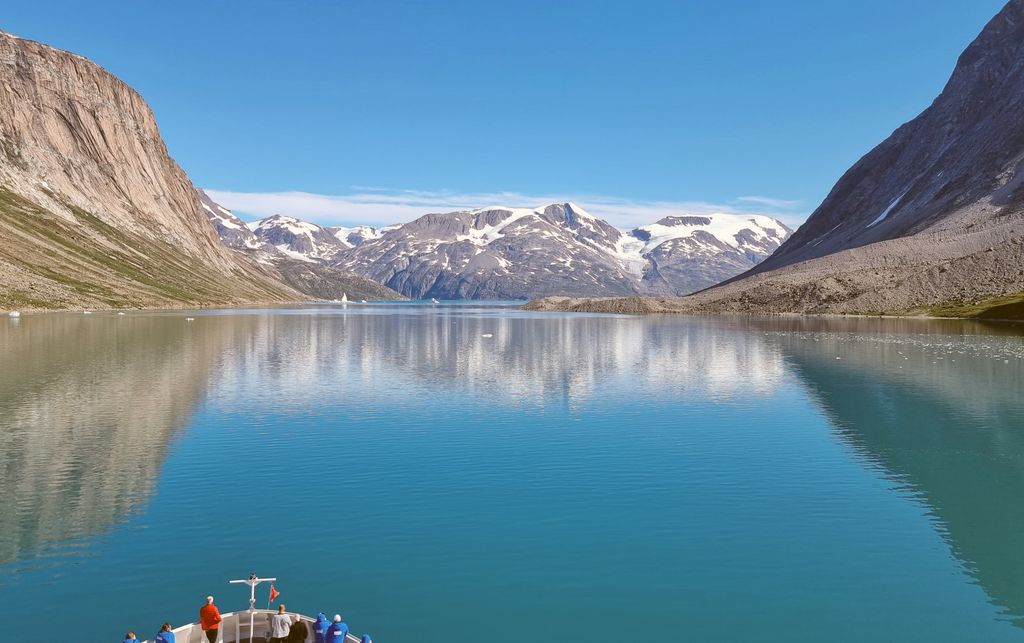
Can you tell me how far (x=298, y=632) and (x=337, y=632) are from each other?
1676 mm

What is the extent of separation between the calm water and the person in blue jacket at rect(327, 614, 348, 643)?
2.34 metres

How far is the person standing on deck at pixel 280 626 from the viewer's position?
22750 millimetres

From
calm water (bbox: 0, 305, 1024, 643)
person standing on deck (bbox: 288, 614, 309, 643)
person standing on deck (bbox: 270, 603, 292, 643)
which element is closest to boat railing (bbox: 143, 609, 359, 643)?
person standing on deck (bbox: 288, 614, 309, 643)

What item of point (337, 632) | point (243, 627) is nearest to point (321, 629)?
point (337, 632)

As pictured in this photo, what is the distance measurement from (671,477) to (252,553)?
22.7 meters

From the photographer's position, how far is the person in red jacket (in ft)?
74.7

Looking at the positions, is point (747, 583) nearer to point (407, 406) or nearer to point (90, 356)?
point (407, 406)

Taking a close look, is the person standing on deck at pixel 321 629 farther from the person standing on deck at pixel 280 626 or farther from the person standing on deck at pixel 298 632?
the person standing on deck at pixel 280 626

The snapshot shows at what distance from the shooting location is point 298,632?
75.6 ft

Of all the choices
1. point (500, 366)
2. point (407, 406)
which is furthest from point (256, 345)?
point (407, 406)

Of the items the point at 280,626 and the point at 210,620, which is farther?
the point at 210,620

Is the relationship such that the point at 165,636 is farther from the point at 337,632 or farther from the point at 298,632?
the point at 337,632

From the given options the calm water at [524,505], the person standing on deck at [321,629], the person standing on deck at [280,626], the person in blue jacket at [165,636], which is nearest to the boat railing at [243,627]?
the person standing on deck at [280,626]

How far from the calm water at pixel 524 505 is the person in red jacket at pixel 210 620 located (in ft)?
8.96
